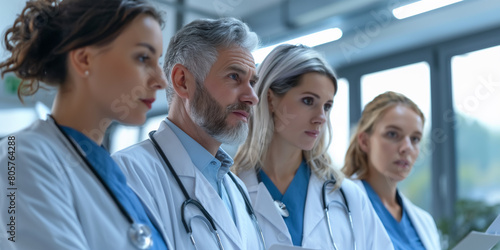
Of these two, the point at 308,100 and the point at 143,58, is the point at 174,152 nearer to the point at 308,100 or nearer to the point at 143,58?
the point at 143,58

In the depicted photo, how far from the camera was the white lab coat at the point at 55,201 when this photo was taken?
87 centimetres


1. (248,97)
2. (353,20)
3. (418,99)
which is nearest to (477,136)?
(418,99)

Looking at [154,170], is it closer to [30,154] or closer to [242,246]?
[242,246]

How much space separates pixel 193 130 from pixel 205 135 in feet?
0.13

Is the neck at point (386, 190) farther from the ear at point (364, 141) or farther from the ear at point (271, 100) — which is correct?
the ear at point (271, 100)

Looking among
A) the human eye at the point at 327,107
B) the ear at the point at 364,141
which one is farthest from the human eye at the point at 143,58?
the ear at the point at 364,141

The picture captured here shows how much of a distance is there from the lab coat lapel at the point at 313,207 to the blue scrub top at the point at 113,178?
2.52 feet

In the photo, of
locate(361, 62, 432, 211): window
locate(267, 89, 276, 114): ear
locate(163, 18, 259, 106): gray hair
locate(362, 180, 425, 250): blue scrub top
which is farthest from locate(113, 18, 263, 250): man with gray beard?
locate(361, 62, 432, 211): window

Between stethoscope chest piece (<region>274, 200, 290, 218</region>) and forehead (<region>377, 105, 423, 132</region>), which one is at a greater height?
forehead (<region>377, 105, 423, 132</region>)

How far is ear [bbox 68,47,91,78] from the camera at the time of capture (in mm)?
992

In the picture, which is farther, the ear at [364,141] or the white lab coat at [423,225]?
the ear at [364,141]

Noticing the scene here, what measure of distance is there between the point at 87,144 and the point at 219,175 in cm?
61

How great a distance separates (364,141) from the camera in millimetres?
2473

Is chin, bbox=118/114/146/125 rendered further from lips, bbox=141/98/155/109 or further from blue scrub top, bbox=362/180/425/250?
blue scrub top, bbox=362/180/425/250
